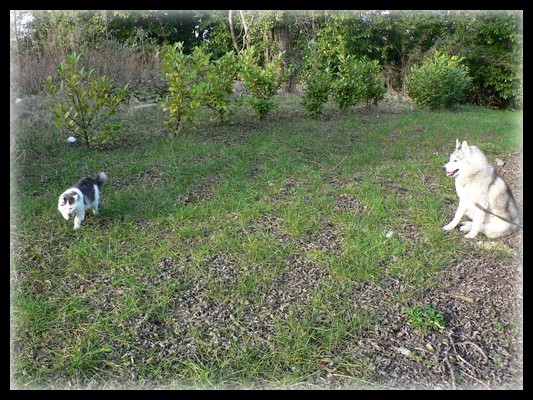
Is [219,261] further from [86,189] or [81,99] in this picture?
[81,99]

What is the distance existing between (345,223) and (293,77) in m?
10.4

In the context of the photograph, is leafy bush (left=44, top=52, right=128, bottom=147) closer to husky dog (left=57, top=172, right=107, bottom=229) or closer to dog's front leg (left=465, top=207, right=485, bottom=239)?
husky dog (left=57, top=172, right=107, bottom=229)

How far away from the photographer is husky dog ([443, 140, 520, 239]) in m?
3.60

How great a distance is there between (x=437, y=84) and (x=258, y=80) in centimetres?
654

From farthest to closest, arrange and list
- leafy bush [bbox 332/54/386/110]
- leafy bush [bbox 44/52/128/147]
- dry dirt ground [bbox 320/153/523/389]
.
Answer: leafy bush [bbox 332/54/386/110]
leafy bush [bbox 44/52/128/147]
dry dirt ground [bbox 320/153/523/389]

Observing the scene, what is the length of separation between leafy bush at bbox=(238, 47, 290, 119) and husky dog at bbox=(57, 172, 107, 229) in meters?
4.76

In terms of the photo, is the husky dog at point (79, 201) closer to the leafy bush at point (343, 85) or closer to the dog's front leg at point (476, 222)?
the dog's front leg at point (476, 222)

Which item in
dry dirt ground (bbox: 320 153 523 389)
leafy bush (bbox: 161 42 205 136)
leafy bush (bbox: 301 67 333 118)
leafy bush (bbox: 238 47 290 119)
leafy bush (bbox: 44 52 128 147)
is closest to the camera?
dry dirt ground (bbox: 320 153 523 389)

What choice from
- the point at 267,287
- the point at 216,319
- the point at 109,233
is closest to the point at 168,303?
the point at 216,319

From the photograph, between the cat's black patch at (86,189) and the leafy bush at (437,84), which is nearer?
the cat's black patch at (86,189)

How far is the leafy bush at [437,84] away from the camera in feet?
38.1

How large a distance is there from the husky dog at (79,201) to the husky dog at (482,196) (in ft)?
11.7

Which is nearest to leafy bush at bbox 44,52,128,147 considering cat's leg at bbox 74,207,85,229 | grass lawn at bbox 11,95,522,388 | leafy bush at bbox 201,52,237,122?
grass lawn at bbox 11,95,522,388

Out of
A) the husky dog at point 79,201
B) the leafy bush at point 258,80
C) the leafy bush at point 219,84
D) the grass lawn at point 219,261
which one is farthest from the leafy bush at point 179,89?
the husky dog at point 79,201
